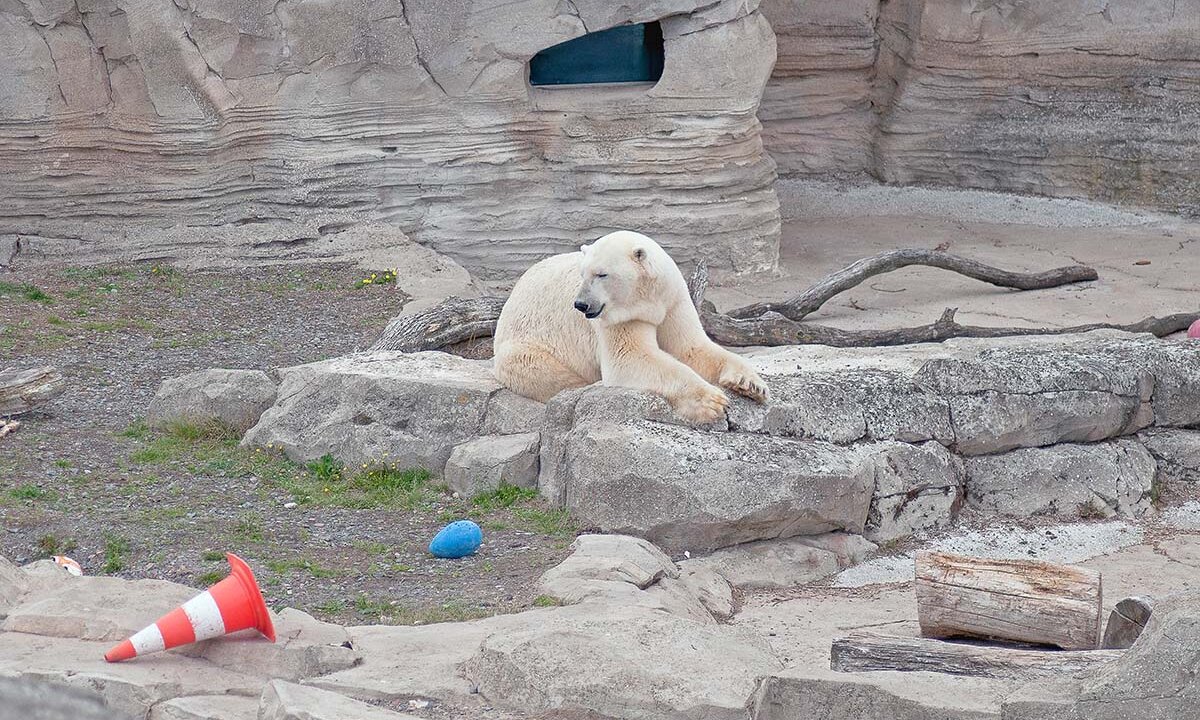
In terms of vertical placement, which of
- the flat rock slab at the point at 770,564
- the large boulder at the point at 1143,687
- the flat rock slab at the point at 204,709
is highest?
the large boulder at the point at 1143,687

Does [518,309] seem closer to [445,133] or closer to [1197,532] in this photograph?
[1197,532]

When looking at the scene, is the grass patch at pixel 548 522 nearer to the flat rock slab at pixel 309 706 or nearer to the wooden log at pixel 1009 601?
the wooden log at pixel 1009 601

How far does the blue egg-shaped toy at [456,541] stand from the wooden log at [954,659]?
2.15 meters

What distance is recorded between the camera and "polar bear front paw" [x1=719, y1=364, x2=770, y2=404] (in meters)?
6.02

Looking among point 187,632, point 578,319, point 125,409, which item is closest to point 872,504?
point 578,319

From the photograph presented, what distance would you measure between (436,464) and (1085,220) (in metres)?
8.95

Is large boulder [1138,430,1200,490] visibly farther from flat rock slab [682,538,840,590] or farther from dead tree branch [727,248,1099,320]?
dead tree branch [727,248,1099,320]

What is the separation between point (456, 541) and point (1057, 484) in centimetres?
312

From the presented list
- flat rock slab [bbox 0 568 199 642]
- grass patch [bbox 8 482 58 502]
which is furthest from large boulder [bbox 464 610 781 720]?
grass patch [bbox 8 482 58 502]

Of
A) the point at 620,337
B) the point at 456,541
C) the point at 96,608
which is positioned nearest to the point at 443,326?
the point at 620,337

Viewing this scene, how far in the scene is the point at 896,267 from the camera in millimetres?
10422

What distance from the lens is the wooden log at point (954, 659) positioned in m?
3.59

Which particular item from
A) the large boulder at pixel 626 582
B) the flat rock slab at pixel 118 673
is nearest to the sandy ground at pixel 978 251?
the large boulder at pixel 626 582

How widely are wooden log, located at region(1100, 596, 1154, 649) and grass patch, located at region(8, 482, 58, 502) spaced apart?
4.67 metres
